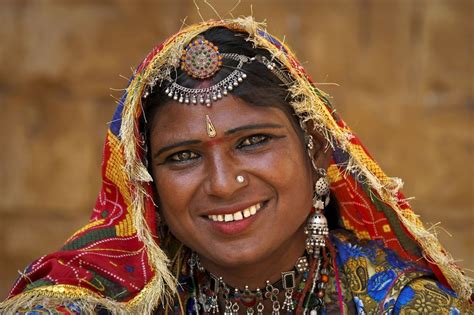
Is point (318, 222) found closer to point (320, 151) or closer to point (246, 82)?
point (320, 151)

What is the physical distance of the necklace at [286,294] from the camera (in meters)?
3.55

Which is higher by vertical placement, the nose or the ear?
the ear

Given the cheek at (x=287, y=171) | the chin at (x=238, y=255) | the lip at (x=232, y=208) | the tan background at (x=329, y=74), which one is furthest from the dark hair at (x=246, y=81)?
the tan background at (x=329, y=74)

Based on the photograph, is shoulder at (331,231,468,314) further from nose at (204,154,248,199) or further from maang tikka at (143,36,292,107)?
maang tikka at (143,36,292,107)

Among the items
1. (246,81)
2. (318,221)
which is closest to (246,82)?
(246,81)

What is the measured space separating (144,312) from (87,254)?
0.29 metres

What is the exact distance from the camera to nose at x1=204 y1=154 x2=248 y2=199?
3275 millimetres

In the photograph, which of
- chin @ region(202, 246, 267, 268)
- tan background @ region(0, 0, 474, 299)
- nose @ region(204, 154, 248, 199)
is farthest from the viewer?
tan background @ region(0, 0, 474, 299)

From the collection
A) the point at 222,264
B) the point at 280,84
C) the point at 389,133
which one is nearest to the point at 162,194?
the point at 222,264

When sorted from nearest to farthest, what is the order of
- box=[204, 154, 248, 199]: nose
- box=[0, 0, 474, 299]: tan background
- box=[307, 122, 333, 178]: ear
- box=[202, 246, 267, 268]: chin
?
box=[204, 154, 248, 199]: nose < box=[202, 246, 267, 268]: chin < box=[307, 122, 333, 178]: ear < box=[0, 0, 474, 299]: tan background

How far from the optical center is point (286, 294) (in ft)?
11.7

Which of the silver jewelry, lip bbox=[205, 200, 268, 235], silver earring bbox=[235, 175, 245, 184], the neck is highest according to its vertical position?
the silver jewelry

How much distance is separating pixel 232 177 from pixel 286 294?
541mm

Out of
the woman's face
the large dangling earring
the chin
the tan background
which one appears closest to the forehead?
the woman's face
